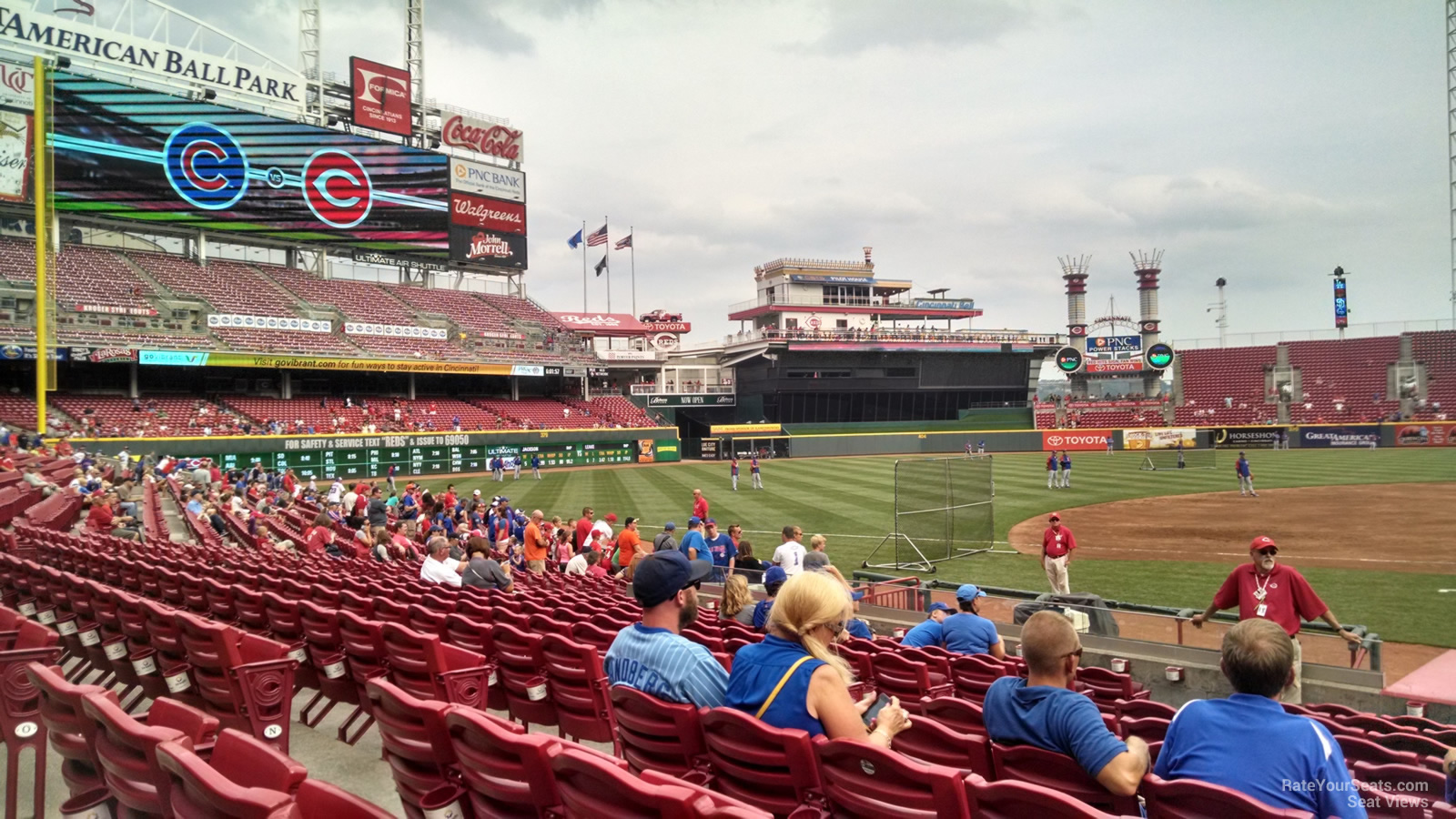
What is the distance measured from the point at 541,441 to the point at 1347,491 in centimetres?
3728

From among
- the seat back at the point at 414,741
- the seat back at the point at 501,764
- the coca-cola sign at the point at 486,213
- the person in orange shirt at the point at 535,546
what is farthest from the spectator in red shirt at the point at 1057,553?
the coca-cola sign at the point at 486,213

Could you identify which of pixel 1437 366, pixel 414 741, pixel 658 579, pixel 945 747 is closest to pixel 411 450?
pixel 658 579

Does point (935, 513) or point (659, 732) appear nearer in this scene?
point (659, 732)

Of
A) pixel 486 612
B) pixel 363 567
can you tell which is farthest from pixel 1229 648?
pixel 363 567

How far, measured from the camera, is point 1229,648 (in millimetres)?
2979

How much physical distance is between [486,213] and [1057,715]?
59562 millimetres

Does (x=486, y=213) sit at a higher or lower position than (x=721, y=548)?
higher

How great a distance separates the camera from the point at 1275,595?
7.54 meters

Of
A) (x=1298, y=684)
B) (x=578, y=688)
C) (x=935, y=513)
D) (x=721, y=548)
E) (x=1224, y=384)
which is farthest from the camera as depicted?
(x=1224, y=384)

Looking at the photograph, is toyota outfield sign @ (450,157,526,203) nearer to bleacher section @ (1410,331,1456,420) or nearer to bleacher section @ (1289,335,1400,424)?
bleacher section @ (1289,335,1400,424)

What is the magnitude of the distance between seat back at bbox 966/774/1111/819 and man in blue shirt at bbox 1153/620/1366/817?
2.46ft

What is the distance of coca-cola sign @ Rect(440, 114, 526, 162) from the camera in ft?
188

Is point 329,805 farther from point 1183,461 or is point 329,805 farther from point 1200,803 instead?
point 1183,461

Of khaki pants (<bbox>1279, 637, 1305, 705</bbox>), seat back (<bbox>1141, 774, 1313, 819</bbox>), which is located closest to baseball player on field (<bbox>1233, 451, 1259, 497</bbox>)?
khaki pants (<bbox>1279, 637, 1305, 705</bbox>)
